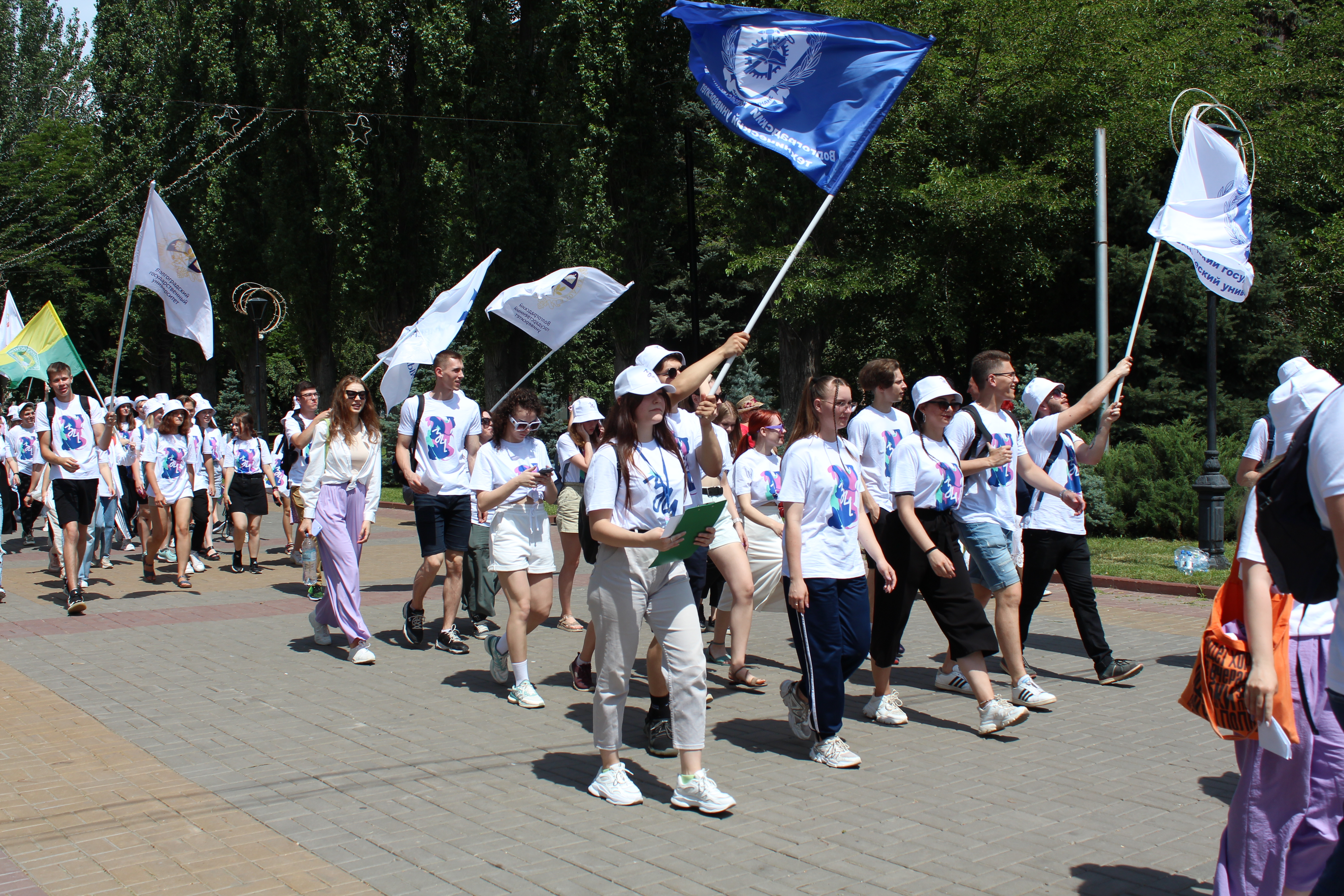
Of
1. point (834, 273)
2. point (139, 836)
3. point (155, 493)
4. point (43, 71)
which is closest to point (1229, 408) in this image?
point (834, 273)

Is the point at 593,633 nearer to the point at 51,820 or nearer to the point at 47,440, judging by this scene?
the point at 51,820

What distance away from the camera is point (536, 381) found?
108ft

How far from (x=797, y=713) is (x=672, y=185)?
25013 mm

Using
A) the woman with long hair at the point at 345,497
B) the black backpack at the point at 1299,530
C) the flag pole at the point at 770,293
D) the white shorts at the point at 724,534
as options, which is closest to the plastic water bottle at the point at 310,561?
the woman with long hair at the point at 345,497

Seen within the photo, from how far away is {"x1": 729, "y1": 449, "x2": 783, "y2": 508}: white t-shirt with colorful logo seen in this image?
7.80 metres

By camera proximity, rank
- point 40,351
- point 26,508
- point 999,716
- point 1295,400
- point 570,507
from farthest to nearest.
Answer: point 26,508
point 40,351
point 570,507
point 999,716
point 1295,400

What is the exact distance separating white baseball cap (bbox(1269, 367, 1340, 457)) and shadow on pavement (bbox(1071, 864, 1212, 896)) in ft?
5.11

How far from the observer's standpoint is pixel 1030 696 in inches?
263

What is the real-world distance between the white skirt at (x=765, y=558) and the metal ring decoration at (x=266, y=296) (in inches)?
382

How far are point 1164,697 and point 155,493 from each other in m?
9.00

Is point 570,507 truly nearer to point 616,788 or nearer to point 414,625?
point 414,625

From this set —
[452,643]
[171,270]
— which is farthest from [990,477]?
[171,270]

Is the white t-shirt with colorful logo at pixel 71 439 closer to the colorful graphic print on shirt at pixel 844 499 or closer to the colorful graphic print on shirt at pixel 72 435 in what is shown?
the colorful graphic print on shirt at pixel 72 435

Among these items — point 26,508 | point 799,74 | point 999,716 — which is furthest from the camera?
point 26,508
